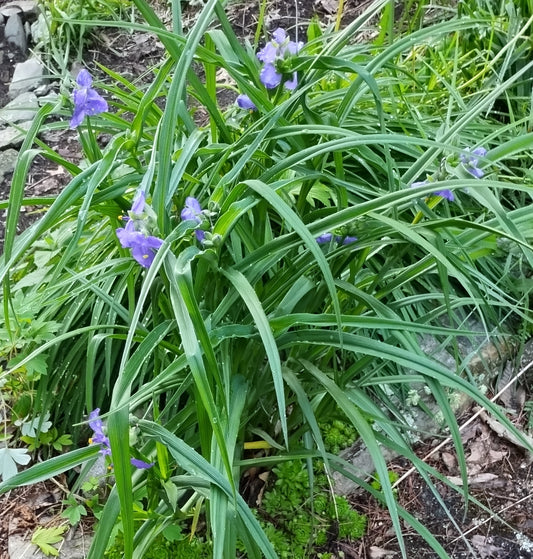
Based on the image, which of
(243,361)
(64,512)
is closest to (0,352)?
(64,512)

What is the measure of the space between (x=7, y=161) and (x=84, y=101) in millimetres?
1620

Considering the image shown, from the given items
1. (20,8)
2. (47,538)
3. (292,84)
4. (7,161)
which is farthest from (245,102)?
(20,8)

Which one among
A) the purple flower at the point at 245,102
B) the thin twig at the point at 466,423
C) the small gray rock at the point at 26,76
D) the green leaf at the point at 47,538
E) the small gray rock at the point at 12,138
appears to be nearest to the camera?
the purple flower at the point at 245,102

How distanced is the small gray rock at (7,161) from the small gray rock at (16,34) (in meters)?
0.94

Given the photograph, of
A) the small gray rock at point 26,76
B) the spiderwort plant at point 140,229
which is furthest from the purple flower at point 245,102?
the small gray rock at point 26,76

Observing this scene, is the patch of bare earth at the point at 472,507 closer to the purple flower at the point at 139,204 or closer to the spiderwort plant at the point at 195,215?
the spiderwort plant at the point at 195,215

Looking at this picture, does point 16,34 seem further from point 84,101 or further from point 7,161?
point 84,101

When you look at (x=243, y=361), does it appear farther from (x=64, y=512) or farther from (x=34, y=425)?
(x=34, y=425)

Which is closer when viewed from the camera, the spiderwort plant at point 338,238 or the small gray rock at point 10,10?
the spiderwort plant at point 338,238

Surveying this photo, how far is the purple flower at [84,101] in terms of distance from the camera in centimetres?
94

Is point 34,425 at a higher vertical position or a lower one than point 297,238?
lower

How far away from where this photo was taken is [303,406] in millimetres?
1021

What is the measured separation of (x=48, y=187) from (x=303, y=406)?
1706mm

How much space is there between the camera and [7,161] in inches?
93.0
